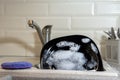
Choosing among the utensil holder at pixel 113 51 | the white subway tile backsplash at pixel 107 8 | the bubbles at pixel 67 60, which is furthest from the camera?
the white subway tile backsplash at pixel 107 8

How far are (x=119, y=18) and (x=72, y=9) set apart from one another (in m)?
0.28

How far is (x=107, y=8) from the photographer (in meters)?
1.24

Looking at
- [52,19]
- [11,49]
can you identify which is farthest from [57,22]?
[11,49]

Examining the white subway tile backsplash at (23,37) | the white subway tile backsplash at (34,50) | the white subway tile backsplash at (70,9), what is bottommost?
the white subway tile backsplash at (34,50)

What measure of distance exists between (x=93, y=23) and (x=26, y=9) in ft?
1.37

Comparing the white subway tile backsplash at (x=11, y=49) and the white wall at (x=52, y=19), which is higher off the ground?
the white wall at (x=52, y=19)

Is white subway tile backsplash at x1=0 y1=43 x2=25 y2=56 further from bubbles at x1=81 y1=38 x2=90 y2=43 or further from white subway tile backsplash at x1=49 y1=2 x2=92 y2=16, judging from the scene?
bubbles at x1=81 y1=38 x2=90 y2=43

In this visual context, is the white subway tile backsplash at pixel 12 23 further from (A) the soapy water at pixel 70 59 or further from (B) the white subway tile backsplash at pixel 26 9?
(A) the soapy water at pixel 70 59

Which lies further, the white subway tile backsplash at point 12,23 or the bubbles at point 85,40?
the white subway tile backsplash at point 12,23

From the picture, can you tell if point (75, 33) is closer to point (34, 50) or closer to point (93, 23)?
point (93, 23)

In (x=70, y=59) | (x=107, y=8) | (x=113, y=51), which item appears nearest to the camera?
(x=70, y=59)

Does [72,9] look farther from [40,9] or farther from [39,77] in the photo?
[39,77]

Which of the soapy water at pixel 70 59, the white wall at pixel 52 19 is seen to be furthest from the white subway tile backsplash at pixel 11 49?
the soapy water at pixel 70 59

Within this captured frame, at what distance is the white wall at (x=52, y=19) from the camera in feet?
4.08
